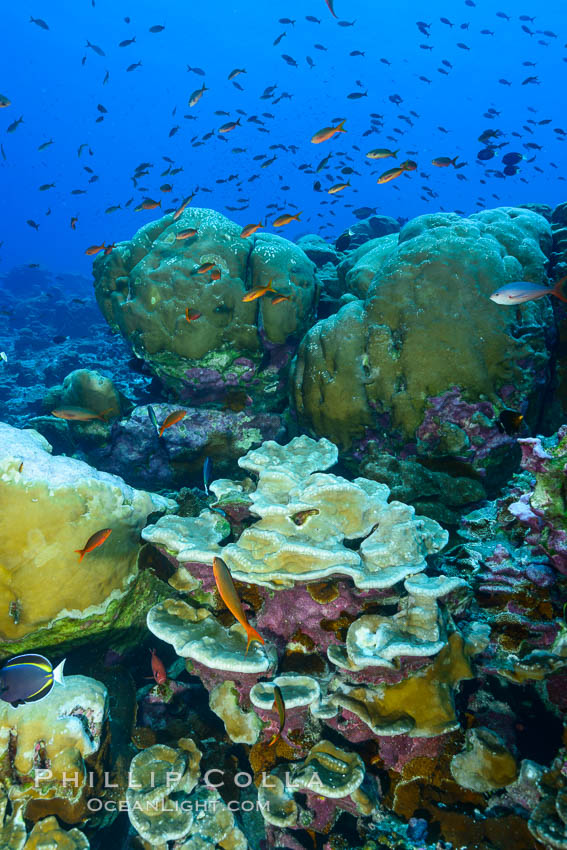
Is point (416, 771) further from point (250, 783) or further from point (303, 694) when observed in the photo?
point (250, 783)

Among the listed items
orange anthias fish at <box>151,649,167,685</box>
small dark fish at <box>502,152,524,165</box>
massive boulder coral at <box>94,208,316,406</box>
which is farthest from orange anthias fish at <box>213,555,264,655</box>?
small dark fish at <box>502,152,524,165</box>

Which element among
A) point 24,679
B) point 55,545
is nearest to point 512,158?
point 55,545

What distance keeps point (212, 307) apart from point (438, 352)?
3117mm

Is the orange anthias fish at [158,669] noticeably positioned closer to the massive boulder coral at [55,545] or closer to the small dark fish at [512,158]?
the massive boulder coral at [55,545]

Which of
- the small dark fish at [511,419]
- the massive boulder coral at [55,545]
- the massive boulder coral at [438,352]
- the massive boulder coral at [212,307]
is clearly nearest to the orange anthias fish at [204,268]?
the massive boulder coral at [212,307]

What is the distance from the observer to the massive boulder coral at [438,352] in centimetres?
453

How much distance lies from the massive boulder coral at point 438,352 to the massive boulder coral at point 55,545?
3.06 m

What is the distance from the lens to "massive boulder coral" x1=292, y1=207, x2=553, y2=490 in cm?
453

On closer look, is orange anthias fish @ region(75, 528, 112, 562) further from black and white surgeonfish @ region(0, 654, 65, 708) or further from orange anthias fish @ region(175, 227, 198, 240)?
orange anthias fish @ region(175, 227, 198, 240)

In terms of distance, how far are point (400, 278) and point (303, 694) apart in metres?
4.55

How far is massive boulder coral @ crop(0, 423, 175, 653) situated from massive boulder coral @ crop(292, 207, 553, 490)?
3.06 m

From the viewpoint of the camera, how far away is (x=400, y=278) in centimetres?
501

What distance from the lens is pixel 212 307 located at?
567 cm

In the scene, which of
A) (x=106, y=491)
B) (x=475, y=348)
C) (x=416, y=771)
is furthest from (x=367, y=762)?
(x=475, y=348)
